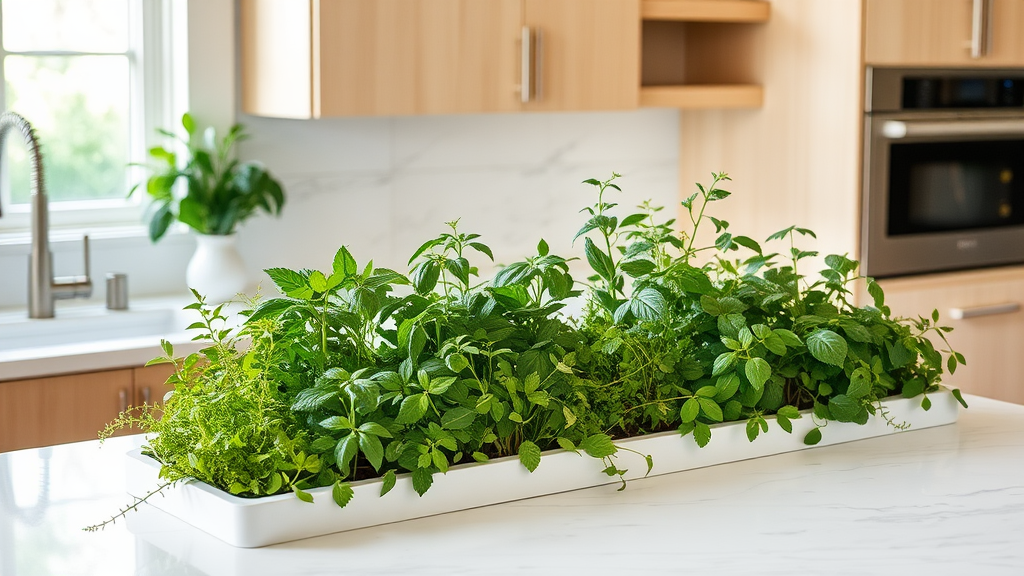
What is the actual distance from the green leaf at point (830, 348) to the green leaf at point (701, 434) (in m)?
0.16

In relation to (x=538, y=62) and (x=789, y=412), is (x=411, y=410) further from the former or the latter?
(x=538, y=62)

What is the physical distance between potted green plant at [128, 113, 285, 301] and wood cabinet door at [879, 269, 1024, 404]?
172cm

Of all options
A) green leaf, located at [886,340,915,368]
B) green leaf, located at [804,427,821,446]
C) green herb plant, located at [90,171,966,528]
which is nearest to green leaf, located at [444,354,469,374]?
green herb plant, located at [90,171,966,528]

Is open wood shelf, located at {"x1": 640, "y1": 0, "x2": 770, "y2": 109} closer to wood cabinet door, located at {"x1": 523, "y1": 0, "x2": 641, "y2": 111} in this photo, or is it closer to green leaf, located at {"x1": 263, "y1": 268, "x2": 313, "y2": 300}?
wood cabinet door, located at {"x1": 523, "y1": 0, "x2": 641, "y2": 111}

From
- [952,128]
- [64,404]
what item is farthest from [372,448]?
[952,128]

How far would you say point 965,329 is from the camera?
329 cm

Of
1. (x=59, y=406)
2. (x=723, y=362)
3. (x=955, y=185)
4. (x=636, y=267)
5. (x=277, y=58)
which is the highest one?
(x=277, y=58)

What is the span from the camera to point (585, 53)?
3.02 m

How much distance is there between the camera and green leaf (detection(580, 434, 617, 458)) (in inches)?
47.5

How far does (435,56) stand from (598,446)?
1.77 meters

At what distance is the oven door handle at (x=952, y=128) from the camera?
10.3ft

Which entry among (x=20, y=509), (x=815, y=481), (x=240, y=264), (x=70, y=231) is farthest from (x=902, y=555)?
(x=70, y=231)

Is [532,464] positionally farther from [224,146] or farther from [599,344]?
[224,146]

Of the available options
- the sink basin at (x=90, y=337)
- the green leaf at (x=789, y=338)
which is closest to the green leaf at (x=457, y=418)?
the green leaf at (x=789, y=338)
